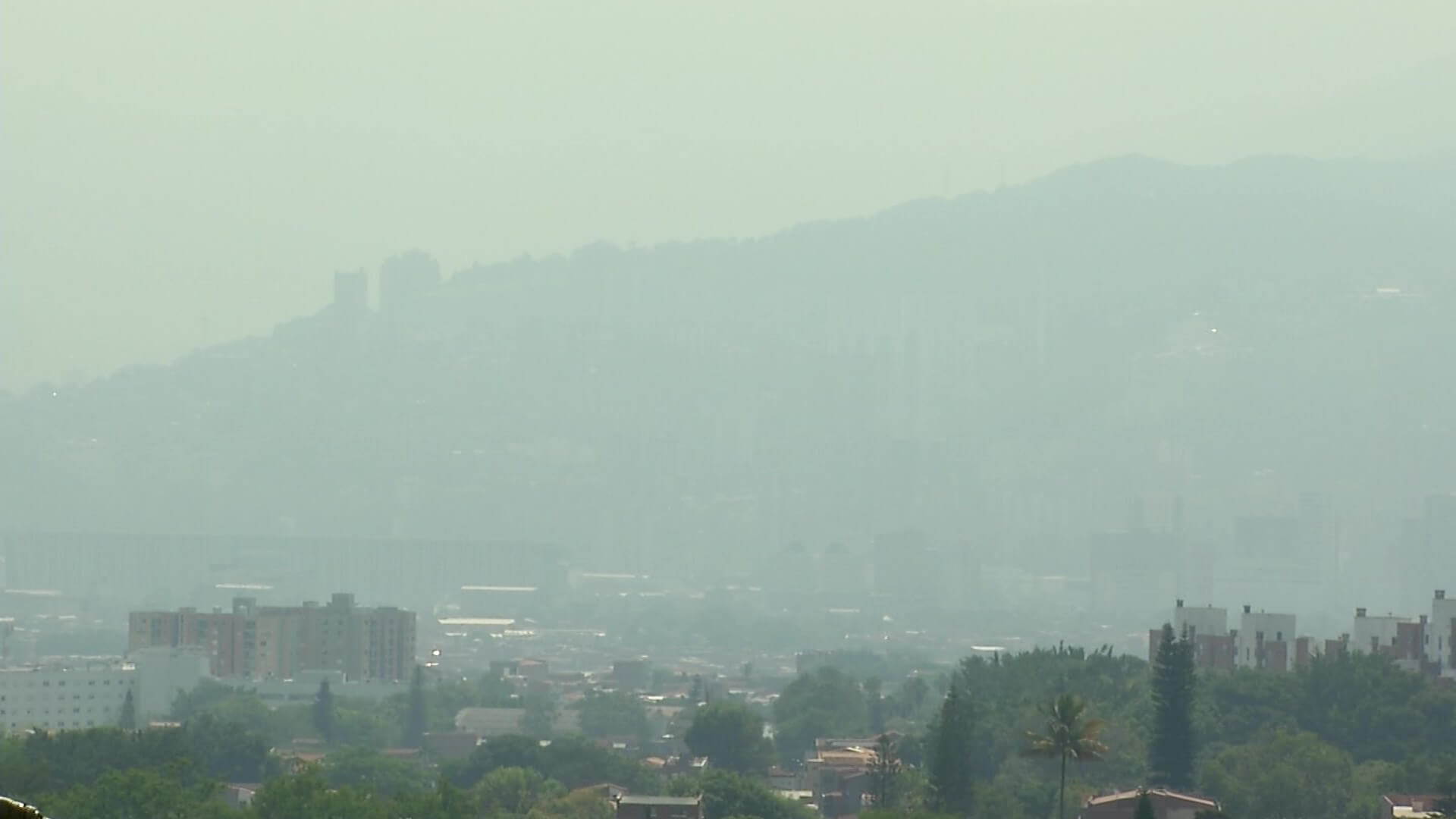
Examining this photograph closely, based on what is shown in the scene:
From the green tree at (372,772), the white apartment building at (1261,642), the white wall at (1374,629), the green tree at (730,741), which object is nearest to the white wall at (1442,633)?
the white apartment building at (1261,642)

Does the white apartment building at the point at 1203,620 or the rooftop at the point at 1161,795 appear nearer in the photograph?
the rooftop at the point at 1161,795

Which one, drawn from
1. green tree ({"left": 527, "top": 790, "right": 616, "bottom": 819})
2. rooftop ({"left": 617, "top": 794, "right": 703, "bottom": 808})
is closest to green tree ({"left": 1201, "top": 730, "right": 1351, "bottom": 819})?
rooftop ({"left": 617, "top": 794, "right": 703, "bottom": 808})

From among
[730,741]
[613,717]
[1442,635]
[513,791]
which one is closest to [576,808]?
[513,791]

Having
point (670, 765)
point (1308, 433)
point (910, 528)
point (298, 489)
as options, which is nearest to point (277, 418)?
point (298, 489)

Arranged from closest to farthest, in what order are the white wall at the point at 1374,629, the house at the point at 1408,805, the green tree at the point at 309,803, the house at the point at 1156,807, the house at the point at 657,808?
the green tree at the point at 309,803
the house at the point at 1408,805
the house at the point at 1156,807
the house at the point at 657,808
the white wall at the point at 1374,629

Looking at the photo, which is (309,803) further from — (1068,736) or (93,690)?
(93,690)

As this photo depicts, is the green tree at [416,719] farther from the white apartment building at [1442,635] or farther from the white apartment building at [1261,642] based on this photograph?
the white apartment building at [1442,635]

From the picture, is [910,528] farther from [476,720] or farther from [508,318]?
[476,720]
